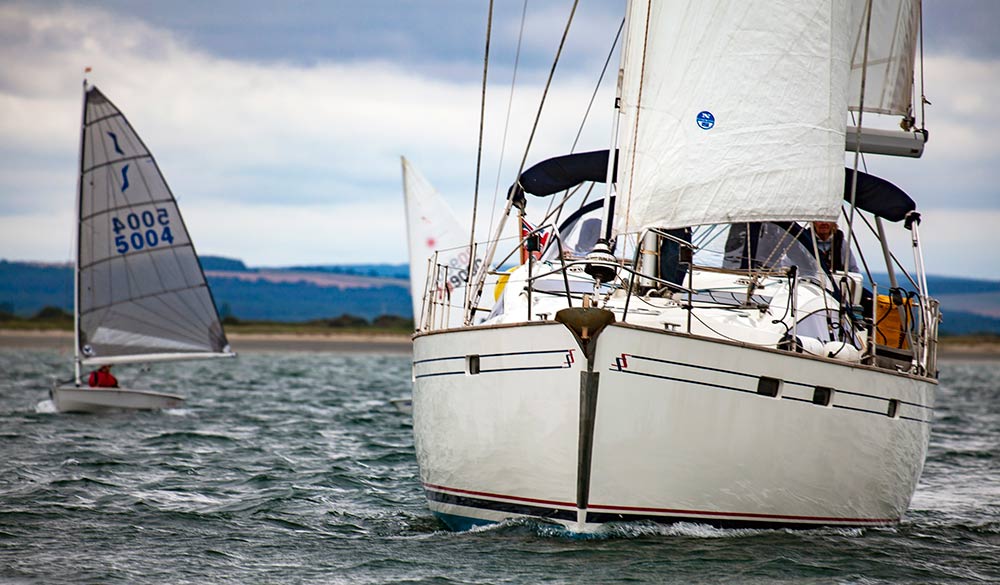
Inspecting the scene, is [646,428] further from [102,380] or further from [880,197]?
[102,380]

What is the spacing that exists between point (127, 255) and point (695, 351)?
21.0m

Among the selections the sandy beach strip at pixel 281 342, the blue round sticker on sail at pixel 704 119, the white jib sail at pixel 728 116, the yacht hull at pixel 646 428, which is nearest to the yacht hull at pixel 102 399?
the yacht hull at pixel 646 428

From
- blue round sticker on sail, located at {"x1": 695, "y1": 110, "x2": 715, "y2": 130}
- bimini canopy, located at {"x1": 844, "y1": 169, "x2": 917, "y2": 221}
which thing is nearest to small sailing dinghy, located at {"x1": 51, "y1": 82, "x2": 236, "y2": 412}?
bimini canopy, located at {"x1": 844, "y1": 169, "x2": 917, "y2": 221}

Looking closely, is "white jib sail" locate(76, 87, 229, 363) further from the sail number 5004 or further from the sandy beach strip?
the sandy beach strip

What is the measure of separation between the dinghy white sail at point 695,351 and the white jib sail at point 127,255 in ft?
56.2

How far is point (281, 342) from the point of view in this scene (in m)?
78.8

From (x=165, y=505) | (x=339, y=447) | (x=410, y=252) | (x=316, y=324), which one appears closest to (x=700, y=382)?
(x=165, y=505)

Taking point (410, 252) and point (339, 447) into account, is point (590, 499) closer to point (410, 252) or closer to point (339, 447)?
point (339, 447)

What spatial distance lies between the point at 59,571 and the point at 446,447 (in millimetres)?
3674

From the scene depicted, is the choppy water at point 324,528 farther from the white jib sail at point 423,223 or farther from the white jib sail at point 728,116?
the white jib sail at point 423,223

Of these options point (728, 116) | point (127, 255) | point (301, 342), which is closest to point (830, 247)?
point (728, 116)

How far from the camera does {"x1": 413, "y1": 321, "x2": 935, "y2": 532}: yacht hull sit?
10.8 meters

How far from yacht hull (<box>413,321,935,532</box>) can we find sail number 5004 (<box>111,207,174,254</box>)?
1851 centimetres

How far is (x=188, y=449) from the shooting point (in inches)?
779
